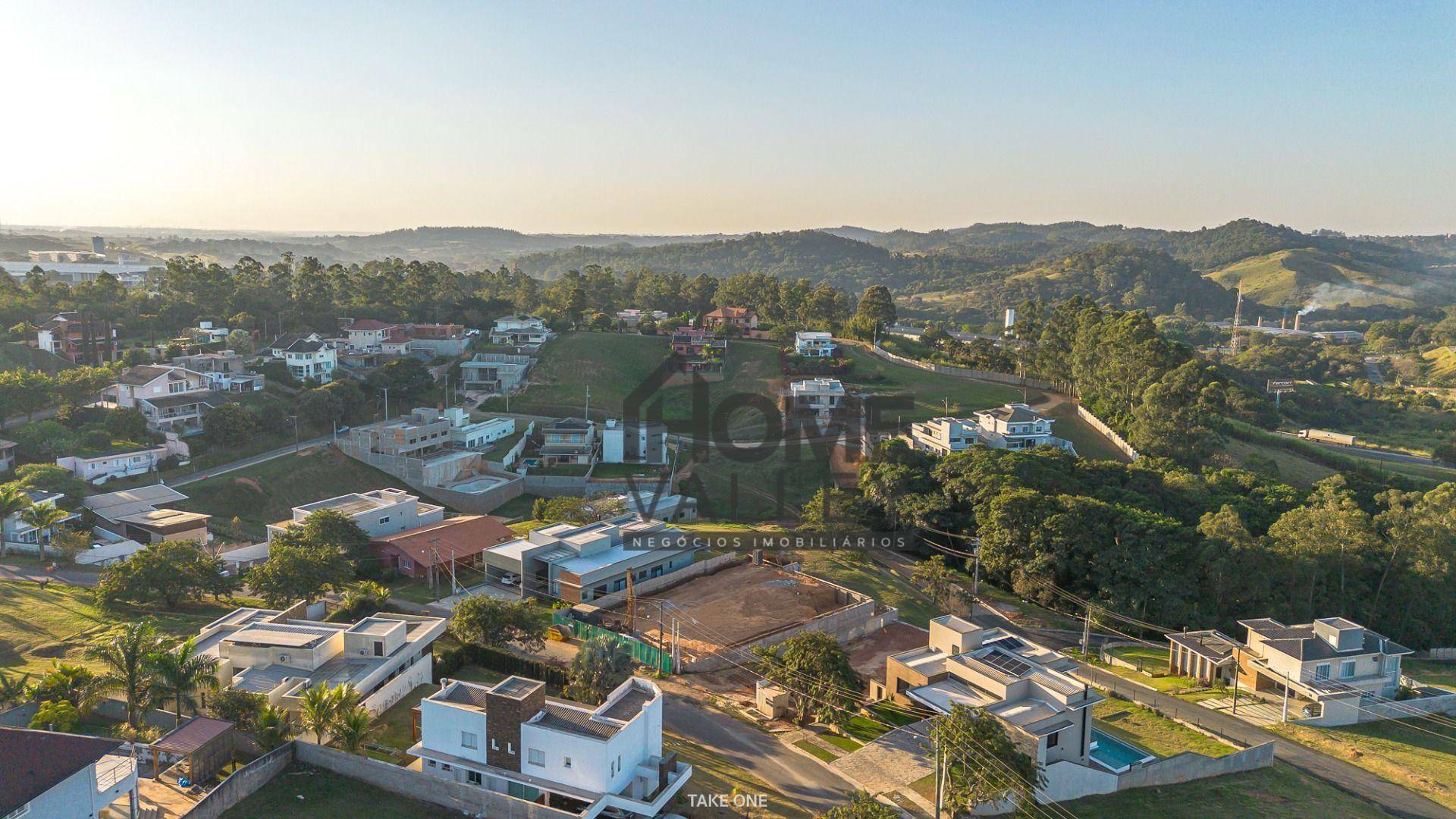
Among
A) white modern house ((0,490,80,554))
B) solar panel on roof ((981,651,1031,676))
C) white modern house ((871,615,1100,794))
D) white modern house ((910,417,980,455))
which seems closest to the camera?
white modern house ((871,615,1100,794))

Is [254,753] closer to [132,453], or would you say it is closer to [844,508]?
[844,508]

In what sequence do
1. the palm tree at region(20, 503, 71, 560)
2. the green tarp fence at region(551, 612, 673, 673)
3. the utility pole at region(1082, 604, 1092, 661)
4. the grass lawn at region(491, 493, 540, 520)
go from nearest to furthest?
the green tarp fence at region(551, 612, 673, 673)
the utility pole at region(1082, 604, 1092, 661)
the palm tree at region(20, 503, 71, 560)
the grass lawn at region(491, 493, 540, 520)

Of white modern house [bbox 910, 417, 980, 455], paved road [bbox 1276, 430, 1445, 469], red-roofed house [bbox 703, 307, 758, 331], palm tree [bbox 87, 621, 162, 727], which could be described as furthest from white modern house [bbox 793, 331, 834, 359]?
palm tree [bbox 87, 621, 162, 727]

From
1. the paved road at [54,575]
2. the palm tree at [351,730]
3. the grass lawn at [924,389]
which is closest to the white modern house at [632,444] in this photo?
the grass lawn at [924,389]

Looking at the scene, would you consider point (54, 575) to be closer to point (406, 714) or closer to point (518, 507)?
point (406, 714)

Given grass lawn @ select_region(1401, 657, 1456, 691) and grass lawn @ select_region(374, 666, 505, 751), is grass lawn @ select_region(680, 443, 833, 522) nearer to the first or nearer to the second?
grass lawn @ select_region(374, 666, 505, 751)
